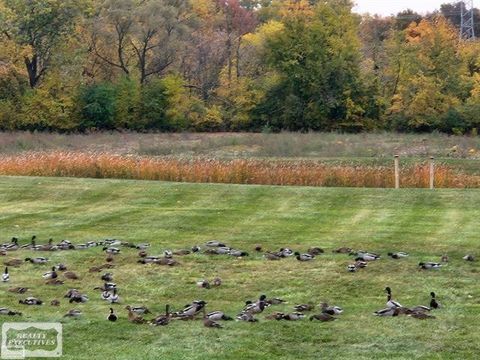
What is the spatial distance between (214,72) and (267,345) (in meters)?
56.8

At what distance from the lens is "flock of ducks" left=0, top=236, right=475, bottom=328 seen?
10219mm

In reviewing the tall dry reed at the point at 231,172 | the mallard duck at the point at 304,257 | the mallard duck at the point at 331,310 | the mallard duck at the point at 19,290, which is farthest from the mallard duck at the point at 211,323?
the tall dry reed at the point at 231,172

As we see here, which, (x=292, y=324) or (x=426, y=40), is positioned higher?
(x=426, y=40)

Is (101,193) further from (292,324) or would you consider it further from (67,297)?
(292,324)

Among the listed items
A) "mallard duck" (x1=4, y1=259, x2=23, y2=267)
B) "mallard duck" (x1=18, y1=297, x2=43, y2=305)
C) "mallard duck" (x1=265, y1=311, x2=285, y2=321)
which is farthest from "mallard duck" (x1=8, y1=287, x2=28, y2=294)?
"mallard duck" (x1=265, y1=311, x2=285, y2=321)

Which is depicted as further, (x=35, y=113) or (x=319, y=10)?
(x=319, y=10)

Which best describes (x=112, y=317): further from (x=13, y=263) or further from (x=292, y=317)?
(x=13, y=263)

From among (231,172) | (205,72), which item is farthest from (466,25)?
(231,172)

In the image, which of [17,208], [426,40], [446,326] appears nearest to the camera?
[446,326]

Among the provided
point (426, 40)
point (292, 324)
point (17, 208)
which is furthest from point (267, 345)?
point (426, 40)

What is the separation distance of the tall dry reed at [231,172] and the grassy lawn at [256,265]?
2.34 metres

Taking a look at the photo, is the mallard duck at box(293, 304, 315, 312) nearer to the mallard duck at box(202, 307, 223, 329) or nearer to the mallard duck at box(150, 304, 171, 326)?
the mallard duck at box(202, 307, 223, 329)

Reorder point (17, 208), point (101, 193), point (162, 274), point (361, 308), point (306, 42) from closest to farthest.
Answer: point (361, 308) < point (162, 274) < point (17, 208) < point (101, 193) < point (306, 42)

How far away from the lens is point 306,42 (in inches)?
2424
